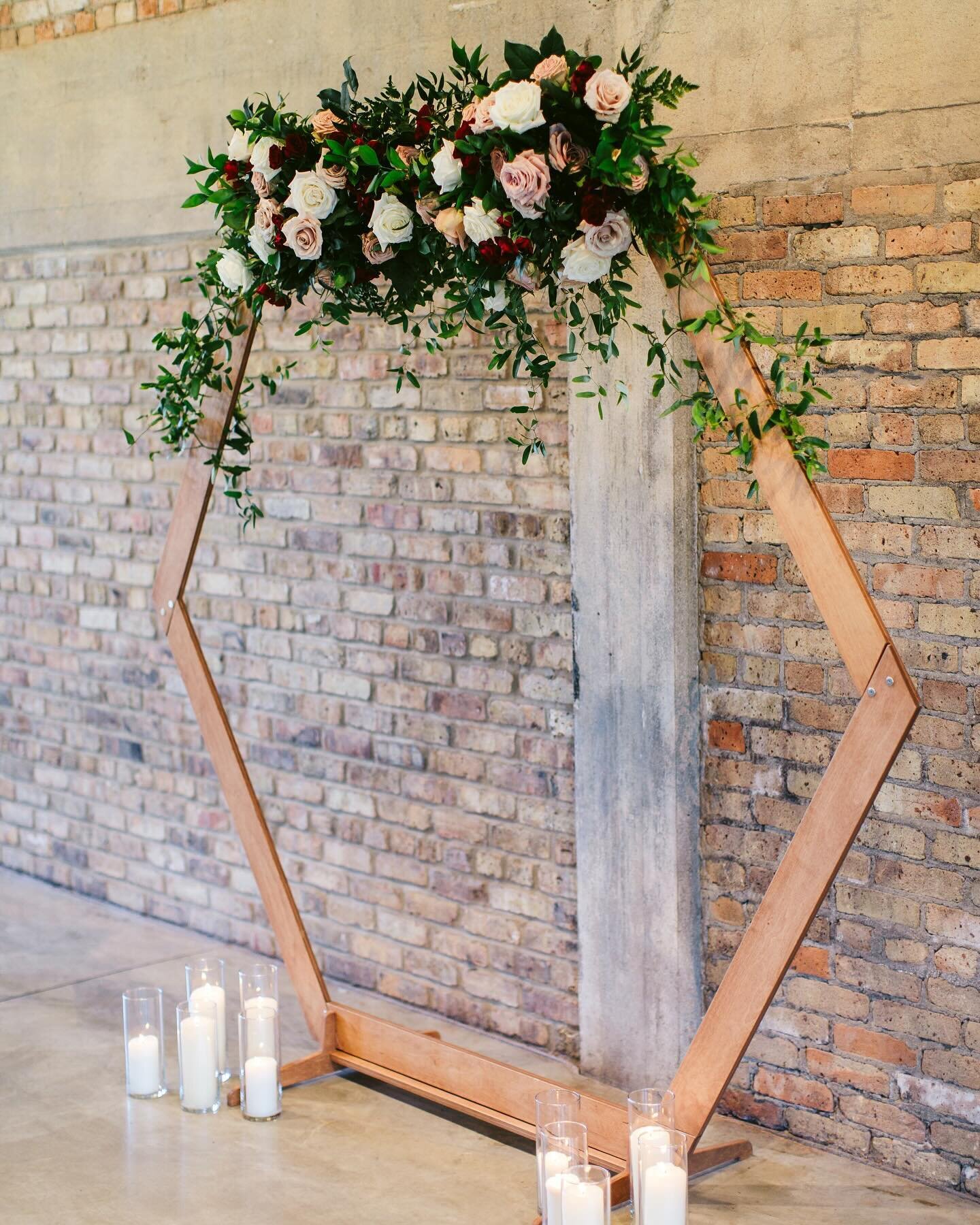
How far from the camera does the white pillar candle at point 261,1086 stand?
324 cm

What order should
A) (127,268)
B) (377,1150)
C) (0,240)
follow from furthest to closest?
(0,240), (127,268), (377,1150)

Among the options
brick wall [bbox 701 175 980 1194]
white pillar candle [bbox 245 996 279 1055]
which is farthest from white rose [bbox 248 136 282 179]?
white pillar candle [bbox 245 996 279 1055]

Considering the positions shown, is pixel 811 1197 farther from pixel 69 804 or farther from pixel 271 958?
pixel 69 804

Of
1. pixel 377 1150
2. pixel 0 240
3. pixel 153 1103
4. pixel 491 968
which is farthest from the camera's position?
pixel 0 240

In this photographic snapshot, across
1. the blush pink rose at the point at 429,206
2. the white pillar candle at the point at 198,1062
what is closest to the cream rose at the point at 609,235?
the blush pink rose at the point at 429,206

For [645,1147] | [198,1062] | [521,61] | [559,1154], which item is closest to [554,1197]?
[559,1154]

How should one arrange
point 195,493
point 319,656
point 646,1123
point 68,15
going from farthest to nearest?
1. point 68,15
2. point 319,656
3. point 195,493
4. point 646,1123

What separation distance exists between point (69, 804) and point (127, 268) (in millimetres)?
1699

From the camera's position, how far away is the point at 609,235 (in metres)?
2.56

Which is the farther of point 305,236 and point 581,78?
point 305,236

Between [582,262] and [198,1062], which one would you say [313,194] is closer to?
[582,262]

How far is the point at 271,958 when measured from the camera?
170 inches

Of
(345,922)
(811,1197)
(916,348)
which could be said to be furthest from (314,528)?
(811,1197)

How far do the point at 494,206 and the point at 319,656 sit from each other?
5.75 ft
